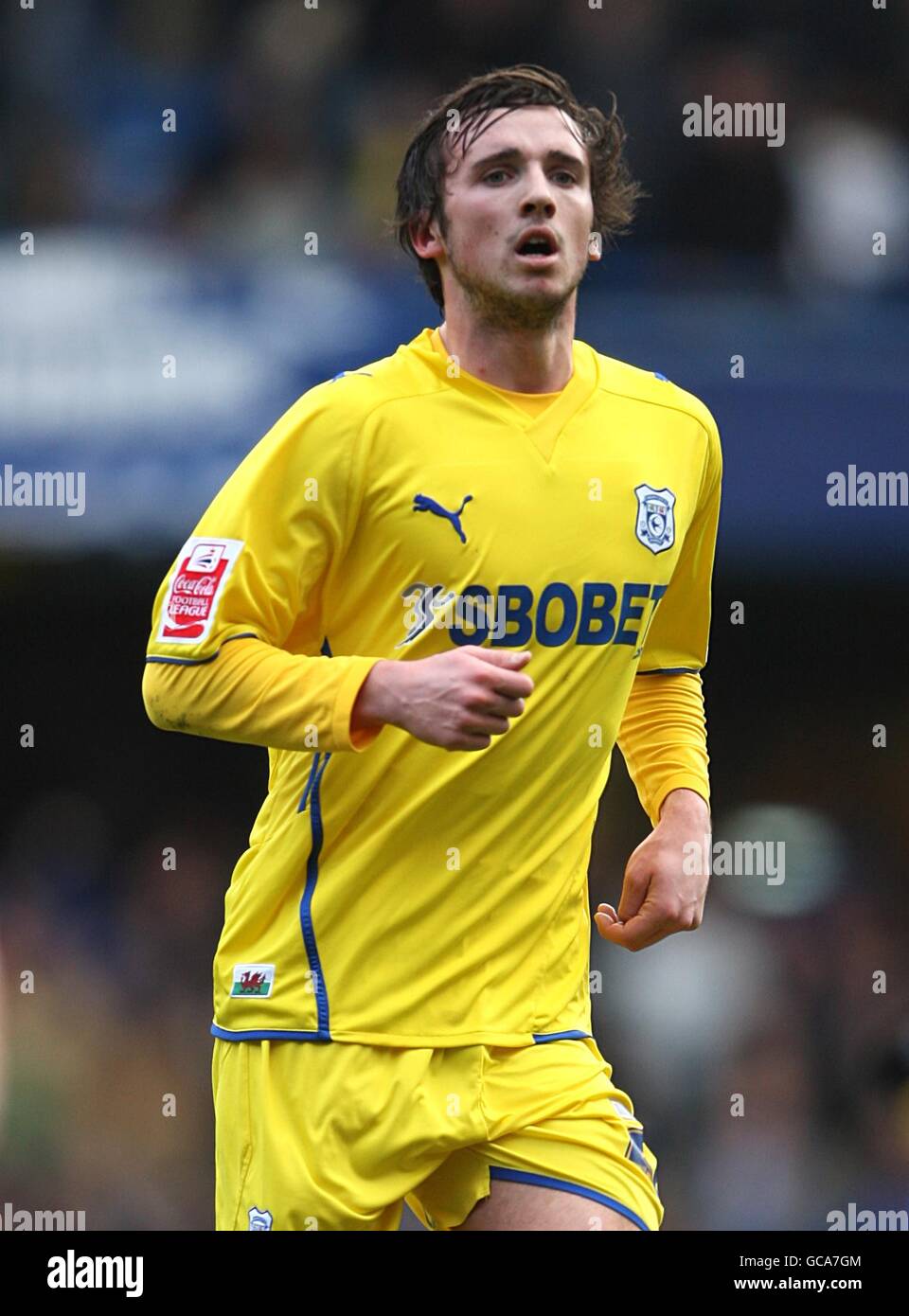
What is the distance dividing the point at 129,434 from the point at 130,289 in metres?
0.55

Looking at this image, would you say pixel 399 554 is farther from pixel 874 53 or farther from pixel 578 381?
pixel 874 53

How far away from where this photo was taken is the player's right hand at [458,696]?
11.1 ft

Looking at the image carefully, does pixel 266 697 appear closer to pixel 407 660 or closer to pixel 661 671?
pixel 407 660

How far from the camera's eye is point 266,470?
3.76 metres

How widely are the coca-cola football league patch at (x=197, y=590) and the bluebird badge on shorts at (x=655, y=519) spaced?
2.50 ft

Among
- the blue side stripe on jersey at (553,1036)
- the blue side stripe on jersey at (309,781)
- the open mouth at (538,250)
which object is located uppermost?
the open mouth at (538,250)

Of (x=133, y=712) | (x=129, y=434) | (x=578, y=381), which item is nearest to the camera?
(x=578, y=381)

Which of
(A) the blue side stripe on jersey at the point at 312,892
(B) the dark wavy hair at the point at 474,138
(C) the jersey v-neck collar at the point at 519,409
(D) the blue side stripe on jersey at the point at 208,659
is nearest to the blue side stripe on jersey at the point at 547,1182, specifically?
(A) the blue side stripe on jersey at the point at 312,892

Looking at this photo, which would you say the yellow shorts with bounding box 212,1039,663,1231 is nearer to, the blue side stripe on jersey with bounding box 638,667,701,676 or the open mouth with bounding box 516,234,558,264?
the blue side stripe on jersey with bounding box 638,667,701,676

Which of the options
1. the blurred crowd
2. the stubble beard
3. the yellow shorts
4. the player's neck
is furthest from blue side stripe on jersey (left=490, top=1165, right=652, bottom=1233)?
the blurred crowd

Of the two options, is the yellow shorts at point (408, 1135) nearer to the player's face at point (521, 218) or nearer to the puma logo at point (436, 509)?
the puma logo at point (436, 509)

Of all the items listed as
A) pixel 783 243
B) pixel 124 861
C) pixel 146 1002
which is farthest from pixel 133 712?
pixel 783 243

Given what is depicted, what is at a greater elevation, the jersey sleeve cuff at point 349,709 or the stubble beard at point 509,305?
the stubble beard at point 509,305

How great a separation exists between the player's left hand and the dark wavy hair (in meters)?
1.16
